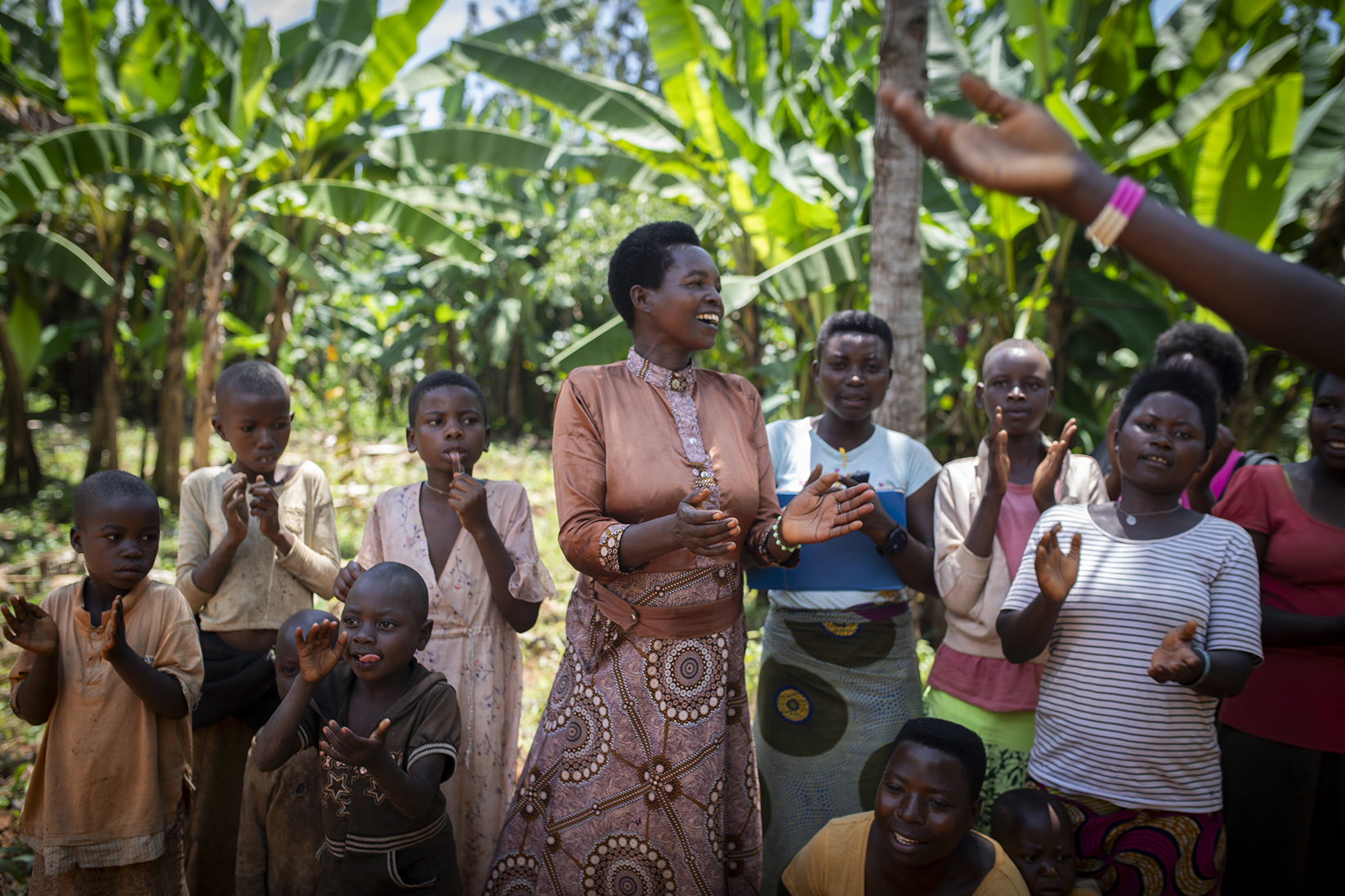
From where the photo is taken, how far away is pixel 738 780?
2377mm

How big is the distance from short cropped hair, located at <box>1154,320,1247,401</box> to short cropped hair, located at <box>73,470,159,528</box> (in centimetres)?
335

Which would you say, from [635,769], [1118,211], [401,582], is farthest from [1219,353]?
[401,582]

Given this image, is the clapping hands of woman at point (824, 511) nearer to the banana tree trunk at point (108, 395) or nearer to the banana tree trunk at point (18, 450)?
the banana tree trunk at point (108, 395)

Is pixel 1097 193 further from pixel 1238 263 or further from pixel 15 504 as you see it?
pixel 15 504

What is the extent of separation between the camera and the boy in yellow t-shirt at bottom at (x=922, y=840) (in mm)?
1979

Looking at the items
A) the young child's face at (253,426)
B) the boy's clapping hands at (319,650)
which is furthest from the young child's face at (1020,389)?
the young child's face at (253,426)

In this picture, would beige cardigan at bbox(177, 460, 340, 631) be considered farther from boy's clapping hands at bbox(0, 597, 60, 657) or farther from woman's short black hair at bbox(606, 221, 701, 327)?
woman's short black hair at bbox(606, 221, 701, 327)

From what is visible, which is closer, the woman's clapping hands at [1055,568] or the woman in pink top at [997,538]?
the woman's clapping hands at [1055,568]

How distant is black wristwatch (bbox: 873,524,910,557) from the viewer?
2.60 metres

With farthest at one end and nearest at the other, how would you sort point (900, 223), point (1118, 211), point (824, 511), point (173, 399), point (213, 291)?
point (173, 399), point (213, 291), point (900, 223), point (824, 511), point (1118, 211)

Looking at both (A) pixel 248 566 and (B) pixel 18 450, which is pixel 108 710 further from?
(B) pixel 18 450

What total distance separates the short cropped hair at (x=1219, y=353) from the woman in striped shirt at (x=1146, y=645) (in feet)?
3.07

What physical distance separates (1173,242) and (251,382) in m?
2.56

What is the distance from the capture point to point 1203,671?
77.3 inches
